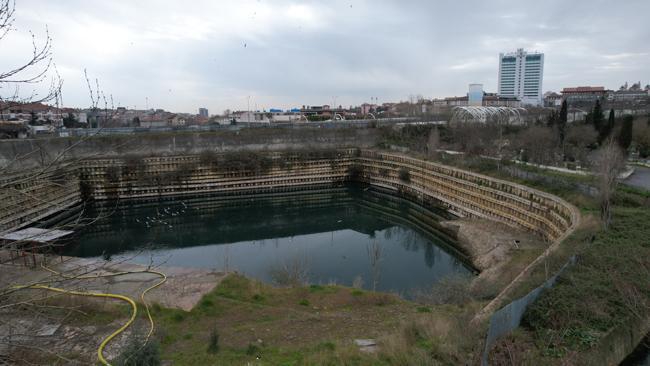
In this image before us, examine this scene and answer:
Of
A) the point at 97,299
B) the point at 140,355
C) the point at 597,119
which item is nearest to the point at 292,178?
the point at 97,299

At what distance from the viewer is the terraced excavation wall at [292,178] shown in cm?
2722

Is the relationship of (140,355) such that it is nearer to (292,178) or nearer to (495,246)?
(495,246)

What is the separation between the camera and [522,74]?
515ft

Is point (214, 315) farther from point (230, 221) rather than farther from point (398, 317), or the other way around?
point (230, 221)

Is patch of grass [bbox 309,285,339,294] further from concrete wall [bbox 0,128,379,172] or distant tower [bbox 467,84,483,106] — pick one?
distant tower [bbox 467,84,483,106]

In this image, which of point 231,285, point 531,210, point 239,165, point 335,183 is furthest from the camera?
point 335,183

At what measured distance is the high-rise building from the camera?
153m

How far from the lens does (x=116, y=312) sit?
1131 centimetres

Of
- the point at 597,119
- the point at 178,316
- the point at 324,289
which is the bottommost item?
the point at 324,289

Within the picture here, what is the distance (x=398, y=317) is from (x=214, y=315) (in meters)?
5.35

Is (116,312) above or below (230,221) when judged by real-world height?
above

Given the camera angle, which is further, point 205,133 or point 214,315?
point 205,133

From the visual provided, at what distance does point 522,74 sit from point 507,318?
172 meters

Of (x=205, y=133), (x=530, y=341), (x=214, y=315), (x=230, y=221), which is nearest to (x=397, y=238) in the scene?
(x=230, y=221)
